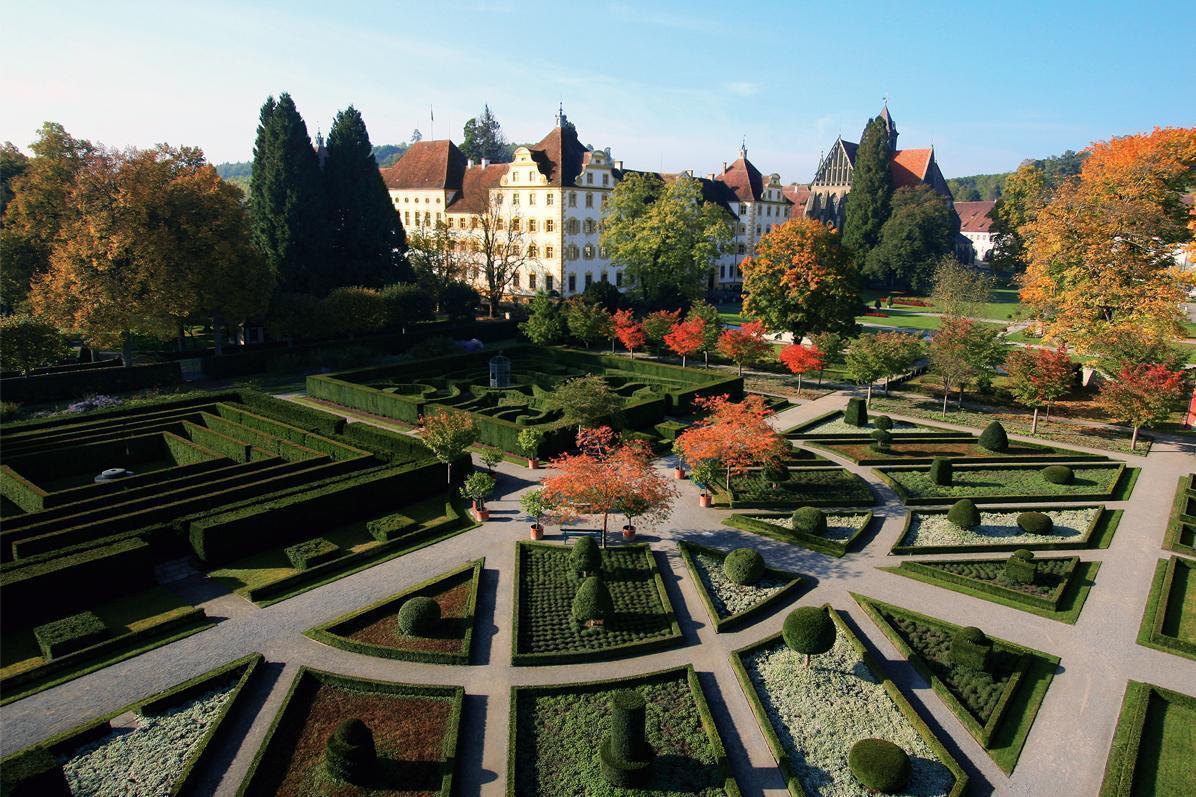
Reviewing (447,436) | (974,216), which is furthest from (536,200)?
(974,216)

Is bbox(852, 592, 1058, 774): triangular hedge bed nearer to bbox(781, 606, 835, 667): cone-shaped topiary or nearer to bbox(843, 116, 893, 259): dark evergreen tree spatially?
bbox(781, 606, 835, 667): cone-shaped topiary

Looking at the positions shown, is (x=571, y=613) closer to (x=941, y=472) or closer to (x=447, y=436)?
(x=447, y=436)

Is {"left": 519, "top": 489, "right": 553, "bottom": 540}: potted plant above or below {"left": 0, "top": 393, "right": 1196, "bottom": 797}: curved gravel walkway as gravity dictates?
above

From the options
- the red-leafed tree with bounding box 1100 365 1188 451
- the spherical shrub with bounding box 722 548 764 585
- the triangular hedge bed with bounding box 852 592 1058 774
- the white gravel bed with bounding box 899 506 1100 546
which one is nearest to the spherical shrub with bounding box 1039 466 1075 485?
the white gravel bed with bounding box 899 506 1100 546

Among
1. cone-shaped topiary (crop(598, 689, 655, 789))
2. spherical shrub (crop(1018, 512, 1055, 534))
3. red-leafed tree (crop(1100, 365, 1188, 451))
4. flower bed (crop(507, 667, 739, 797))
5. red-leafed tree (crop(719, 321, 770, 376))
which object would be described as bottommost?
flower bed (crop(507, 667, 739, 797))

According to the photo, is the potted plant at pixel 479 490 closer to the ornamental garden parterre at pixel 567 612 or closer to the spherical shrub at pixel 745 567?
the ornamental garden parterre at pixel 567 612

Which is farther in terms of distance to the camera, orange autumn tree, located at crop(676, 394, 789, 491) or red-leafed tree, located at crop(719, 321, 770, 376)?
red-leafed tree, located at crop(719, 321, 770, 376)

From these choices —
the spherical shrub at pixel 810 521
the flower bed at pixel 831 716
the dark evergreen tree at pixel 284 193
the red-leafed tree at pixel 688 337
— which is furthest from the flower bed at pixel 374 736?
the dark evergreen tree at pixel 284 193
